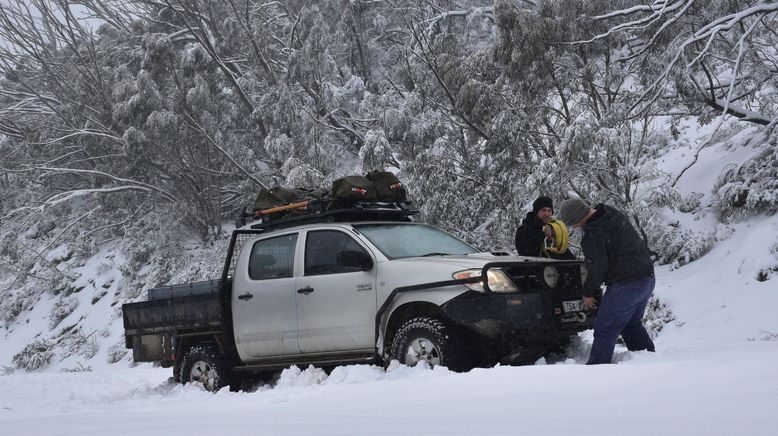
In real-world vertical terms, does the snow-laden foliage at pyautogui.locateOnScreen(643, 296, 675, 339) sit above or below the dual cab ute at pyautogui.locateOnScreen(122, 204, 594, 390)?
below

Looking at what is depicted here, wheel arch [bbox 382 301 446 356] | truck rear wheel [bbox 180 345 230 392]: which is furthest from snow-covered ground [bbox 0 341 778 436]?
truck rear wheel [bbox 180 345 230 392]

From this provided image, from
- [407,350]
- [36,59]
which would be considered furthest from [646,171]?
[36,59]

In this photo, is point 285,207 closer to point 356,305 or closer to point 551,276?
point 356,305

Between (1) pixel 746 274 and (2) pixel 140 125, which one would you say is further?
(2) pixel 140 125

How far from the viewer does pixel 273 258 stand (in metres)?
7.11

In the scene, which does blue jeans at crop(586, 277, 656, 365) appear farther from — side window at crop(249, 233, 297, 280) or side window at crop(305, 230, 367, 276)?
side window at crop(249, 233, 297, 280)

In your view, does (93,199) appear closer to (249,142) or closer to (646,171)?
(249,142)

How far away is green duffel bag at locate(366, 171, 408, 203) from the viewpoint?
712cm

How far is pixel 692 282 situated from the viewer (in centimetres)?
1038

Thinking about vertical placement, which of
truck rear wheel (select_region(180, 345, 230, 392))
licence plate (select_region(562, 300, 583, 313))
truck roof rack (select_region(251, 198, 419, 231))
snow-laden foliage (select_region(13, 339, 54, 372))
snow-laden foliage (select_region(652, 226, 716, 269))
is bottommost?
snow-laden foliage (select_region(13, 339, 54, 372))

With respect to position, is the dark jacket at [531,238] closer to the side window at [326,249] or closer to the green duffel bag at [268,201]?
the side window at [326,249]

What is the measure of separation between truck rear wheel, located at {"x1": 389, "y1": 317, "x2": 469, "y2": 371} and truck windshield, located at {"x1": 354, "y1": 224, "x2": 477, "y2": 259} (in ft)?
2.45

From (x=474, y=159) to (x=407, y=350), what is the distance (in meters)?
7.69

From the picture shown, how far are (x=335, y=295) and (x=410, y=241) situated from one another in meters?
0.84
